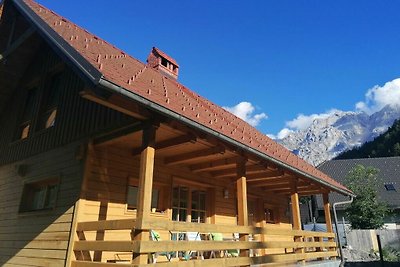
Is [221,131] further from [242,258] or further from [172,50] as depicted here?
[172,50]

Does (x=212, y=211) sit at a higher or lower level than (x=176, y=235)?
higher

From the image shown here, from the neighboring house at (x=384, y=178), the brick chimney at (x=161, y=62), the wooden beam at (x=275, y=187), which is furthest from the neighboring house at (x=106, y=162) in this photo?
the neighboring house at (x=384, y=178)

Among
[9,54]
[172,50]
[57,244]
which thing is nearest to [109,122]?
[57,244]

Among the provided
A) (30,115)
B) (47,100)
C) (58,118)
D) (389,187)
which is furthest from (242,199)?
(389,187)

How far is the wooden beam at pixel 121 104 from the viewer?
15.3ft

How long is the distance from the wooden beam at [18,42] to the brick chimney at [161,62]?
14.3ft

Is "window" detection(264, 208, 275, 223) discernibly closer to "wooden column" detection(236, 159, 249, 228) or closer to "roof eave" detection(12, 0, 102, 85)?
Result: "wooden column" detection(236, 159, 249, 228)

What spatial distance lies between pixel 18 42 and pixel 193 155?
5342 millimetres

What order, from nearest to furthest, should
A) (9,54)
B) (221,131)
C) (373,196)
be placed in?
(221,131), (9,54), (373,196)

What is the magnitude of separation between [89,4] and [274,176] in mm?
6928

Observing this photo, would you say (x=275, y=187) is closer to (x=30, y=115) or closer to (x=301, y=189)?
(x=301, y=189)

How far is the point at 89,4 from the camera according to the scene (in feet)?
30.2

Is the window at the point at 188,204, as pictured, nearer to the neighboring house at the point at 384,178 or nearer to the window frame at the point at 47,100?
the window frame at the point at 47,100

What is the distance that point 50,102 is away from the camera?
8.44 meters
